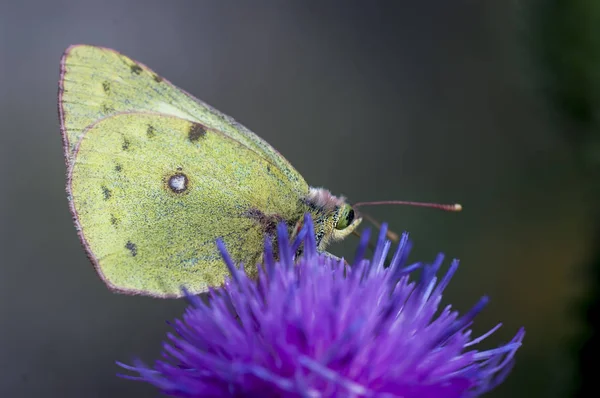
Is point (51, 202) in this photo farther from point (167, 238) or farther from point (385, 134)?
point (167, 238)

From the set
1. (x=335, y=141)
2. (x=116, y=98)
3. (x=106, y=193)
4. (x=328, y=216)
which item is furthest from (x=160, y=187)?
(x=335, y=141)

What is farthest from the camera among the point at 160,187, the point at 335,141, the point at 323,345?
the point at 335,141

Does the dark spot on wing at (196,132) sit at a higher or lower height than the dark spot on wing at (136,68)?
lower

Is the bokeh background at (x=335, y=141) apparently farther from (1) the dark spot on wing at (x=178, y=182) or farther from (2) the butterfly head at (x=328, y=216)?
(1) the dark spot on wing at (x=178, y=182)

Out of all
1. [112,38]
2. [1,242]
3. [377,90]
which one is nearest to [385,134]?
[377,90]

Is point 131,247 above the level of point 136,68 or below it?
below

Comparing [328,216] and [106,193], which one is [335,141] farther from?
[106,193]

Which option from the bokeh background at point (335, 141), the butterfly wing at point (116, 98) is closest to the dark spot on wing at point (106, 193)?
the butterfly wing at point (116, 98)
